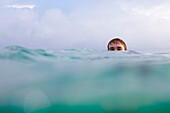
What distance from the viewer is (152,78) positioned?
20.2 ft

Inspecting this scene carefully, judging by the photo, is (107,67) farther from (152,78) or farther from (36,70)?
(36,70)

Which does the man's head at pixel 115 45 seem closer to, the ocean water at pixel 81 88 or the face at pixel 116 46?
the face at pixel 116 46

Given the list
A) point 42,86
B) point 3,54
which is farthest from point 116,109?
point 3,54

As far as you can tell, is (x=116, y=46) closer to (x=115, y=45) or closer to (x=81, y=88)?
(x=115, y=45)

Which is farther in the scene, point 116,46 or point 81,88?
point 116,46

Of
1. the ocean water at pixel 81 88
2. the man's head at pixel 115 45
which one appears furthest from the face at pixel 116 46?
the ocean water at pixel 81 88

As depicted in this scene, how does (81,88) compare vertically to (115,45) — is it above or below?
below

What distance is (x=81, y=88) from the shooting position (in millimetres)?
5832

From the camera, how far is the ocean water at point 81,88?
552 cm

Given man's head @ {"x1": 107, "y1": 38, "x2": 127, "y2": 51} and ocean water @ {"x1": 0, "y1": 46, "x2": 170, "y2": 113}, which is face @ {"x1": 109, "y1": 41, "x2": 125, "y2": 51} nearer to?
man's head @ {"x1": 107, "y1": 38, "x2": 127, "y2": 51}

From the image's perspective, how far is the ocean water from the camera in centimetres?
552

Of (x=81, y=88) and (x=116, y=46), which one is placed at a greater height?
(x=116, y=46)

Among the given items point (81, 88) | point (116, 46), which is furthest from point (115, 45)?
point (81, 88)

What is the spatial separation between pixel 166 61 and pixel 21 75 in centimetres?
578
